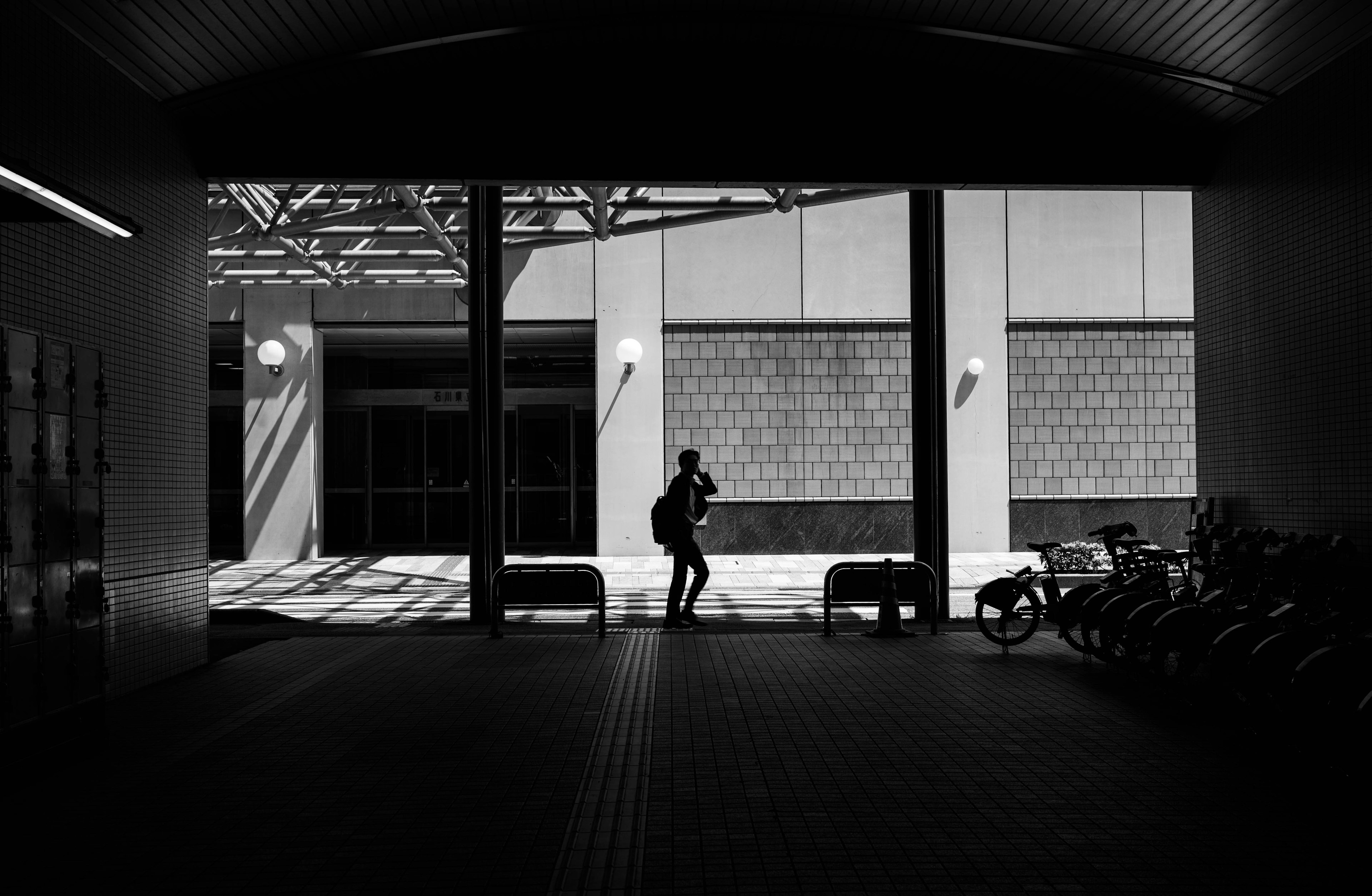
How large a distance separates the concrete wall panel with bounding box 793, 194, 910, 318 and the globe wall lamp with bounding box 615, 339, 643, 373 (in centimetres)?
297

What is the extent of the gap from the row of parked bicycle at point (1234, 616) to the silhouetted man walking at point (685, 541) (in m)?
2.82

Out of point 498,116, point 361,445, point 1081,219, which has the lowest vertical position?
point 361,445

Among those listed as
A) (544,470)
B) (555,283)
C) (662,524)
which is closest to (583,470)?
(544,470)

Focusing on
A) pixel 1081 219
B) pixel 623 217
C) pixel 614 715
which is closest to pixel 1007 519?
pixel 1081 219

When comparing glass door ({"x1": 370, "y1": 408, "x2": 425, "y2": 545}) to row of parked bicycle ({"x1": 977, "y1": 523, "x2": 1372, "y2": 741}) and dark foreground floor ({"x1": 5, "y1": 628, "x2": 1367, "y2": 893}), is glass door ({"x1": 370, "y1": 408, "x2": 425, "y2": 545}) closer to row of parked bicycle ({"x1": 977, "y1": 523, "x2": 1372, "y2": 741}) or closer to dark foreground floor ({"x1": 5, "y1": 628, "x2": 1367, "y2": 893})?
dark foreground floor ({"x1": 5, "y1": 628, "x2": 1367, "y2": 893})

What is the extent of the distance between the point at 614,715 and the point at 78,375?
371 centimetres

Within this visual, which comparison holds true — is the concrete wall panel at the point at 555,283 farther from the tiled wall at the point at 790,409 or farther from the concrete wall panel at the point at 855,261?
the concrete wall panel at the point at 855,261

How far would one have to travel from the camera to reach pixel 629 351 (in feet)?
62.6

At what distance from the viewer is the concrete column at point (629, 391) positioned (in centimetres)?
1958

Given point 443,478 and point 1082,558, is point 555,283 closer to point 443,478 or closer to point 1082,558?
point 443,478

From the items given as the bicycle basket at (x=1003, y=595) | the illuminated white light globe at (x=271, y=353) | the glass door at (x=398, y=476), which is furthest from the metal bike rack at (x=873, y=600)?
the glass door at (x=398, y=476)

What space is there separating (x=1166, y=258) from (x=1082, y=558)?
7007mm

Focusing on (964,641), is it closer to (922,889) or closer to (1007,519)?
(922,889)

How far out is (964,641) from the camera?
10273mm
